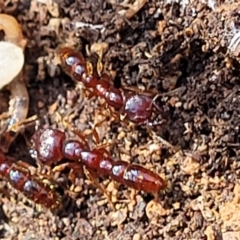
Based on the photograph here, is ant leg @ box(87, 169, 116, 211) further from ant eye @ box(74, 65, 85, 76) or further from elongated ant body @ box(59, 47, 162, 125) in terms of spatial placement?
ant eye @ box(74, 65, 85, 76)

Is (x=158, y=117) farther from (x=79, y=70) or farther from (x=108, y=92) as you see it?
(x=79, y=70)

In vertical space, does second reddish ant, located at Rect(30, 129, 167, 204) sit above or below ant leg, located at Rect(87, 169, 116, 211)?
above

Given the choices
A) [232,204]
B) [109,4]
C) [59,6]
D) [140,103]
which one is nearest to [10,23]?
[59,6]

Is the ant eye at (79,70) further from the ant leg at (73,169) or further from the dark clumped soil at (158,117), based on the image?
the ant leg at (73,169)

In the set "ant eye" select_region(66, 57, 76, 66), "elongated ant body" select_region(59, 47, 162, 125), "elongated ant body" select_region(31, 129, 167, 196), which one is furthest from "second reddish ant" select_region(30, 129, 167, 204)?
"ant eye" select_region(66, 57, 76, 66)

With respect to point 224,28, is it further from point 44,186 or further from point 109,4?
point 44,186

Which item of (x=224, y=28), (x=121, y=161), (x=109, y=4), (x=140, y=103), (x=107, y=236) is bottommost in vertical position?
(x=107, y=236)

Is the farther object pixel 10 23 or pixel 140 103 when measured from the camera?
pixel 10 23
